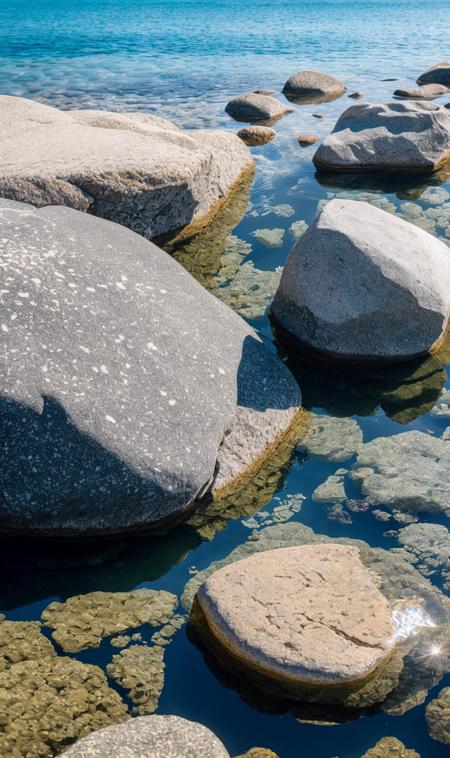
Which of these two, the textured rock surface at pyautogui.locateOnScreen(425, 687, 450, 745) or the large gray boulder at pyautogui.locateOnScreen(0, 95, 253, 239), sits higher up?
the large gray boulder at pyautogui.locateOnScreen(0, 95, 253, 239)

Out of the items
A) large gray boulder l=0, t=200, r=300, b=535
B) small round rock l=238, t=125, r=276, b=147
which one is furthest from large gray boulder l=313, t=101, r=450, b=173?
large gray boulder l=0, t=200, r=300, b=535

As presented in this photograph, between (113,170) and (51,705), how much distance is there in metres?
4.59

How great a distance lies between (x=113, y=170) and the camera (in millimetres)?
6539

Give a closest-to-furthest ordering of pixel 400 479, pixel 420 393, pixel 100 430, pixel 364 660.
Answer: pixel 364 660 → pixel 100 430 → pixel 400 479 → pixel 420 393

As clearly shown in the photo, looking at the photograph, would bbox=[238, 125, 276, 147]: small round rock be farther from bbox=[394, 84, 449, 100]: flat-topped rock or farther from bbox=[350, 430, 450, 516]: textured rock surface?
bbox=[350, 430, 450, 516]: textured rock surface

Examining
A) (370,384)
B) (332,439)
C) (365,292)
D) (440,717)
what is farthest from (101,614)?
(365,292)

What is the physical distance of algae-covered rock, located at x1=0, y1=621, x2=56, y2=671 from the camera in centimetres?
327

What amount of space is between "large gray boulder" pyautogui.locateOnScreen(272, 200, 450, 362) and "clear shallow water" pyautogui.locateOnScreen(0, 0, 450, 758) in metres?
0.23

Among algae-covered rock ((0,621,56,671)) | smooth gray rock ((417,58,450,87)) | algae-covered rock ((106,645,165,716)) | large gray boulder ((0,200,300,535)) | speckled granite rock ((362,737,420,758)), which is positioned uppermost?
smooth gray rock ((417,58,450,87))

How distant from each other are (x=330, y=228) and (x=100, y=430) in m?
2.49

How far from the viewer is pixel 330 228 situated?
18.1 ft

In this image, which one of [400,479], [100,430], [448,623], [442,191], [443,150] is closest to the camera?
[448,623]

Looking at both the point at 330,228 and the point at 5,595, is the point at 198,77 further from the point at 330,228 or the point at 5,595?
the point at 5,595

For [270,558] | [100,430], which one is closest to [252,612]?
[270,558]
